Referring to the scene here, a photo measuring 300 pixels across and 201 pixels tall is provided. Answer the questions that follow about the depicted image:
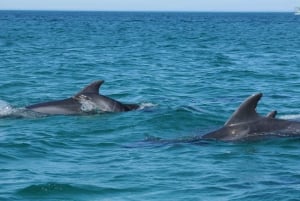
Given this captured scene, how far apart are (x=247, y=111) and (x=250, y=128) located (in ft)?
1.25

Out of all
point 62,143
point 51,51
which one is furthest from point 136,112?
point 51,51

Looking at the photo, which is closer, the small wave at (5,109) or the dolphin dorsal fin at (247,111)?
the dolphin dorsal fin at (247,111)

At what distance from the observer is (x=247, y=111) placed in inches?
560

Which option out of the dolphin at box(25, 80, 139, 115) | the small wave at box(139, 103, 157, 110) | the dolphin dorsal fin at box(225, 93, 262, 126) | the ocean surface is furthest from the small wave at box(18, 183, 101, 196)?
the small wave at box(139, 103, 157, 110)

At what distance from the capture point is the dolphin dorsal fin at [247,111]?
14.0 metres

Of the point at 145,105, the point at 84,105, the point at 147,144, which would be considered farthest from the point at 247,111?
the point at 145,105

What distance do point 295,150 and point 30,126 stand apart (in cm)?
613

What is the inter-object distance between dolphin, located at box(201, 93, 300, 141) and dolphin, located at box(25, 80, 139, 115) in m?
4.65

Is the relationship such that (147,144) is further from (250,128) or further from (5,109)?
(5,109)

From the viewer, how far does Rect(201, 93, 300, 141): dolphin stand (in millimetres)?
14344

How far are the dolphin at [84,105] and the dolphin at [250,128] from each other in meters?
4.65

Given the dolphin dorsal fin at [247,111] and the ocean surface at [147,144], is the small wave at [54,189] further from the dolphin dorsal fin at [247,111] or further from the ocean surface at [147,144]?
the dolphin dorsal fin at [247,111]

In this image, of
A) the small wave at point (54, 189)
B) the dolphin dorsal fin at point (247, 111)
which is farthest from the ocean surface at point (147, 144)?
the dolphin dorsal fin at point (247, 111)

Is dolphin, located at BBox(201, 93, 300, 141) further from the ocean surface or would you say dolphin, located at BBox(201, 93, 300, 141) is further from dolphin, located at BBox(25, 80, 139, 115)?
dolphin, located at BBox(25, 80, 139, 115)
